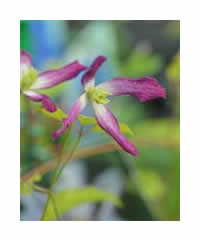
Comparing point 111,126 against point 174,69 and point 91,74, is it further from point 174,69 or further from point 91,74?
point 174,69

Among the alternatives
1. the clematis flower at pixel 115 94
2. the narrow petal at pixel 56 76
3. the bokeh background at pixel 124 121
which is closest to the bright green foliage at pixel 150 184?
the bokeh background at pixel 124 121

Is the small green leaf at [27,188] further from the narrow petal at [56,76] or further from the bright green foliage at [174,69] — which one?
the bright green foliage at [174,69]

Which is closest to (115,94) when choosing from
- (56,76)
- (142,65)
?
(56,76)

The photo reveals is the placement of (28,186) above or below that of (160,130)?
below

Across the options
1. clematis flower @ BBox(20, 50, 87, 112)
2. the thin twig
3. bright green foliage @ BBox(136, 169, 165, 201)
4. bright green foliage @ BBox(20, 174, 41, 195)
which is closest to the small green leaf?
bright green foliage @ BBox(20, 174, 41, 195)

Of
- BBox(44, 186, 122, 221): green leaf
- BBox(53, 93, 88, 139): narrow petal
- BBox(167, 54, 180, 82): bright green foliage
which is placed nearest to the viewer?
BBox(53, 93, 88, 139): narrow petal

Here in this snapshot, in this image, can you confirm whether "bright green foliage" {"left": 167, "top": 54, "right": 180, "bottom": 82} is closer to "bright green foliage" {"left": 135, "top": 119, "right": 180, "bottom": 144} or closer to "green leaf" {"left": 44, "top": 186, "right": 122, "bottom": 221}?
"bright green foliage" {"left": 135, "top": 119, "right": 180, "bottom": 144}
